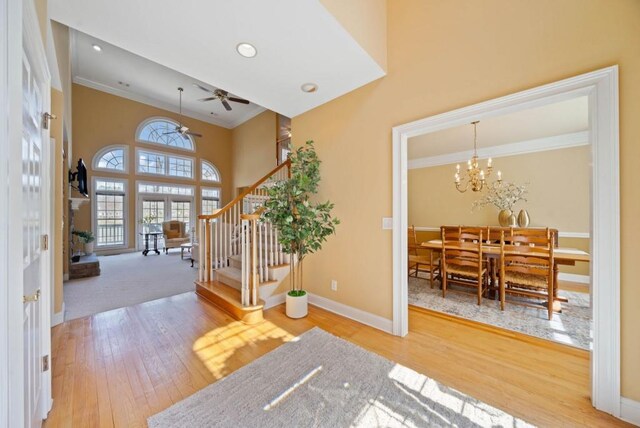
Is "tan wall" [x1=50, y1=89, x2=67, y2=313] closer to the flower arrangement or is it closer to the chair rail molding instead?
the chair rail molding

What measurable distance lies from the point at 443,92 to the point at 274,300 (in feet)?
9.96

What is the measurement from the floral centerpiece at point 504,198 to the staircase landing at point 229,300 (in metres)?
4.69

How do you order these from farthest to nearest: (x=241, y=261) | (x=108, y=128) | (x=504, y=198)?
(x=108, y=128)
(x=504, y=198)
(x=241, y=261)

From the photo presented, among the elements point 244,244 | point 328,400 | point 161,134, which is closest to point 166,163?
point 161,134

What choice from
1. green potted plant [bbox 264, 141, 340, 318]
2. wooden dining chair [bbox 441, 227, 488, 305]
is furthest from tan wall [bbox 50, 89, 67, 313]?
wooden dining chair [bbox 441, 227, 488, 305]

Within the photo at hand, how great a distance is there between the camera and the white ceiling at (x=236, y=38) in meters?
1.70

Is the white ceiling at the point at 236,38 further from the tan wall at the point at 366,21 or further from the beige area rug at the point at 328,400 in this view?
the beige area rug at the point at 328,400

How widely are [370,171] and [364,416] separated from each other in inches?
82.7

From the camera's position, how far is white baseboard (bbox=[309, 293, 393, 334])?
8.06 ft

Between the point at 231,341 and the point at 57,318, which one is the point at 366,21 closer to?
the point at 231,341

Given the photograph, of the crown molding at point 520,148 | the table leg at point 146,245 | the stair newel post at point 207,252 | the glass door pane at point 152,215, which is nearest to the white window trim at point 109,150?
the glass door pane at point 152,215

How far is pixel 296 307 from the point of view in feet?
9.01

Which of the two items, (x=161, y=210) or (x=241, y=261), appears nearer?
(x=241, y=261)

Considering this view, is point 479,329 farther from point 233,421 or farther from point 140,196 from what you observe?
point 140,196
